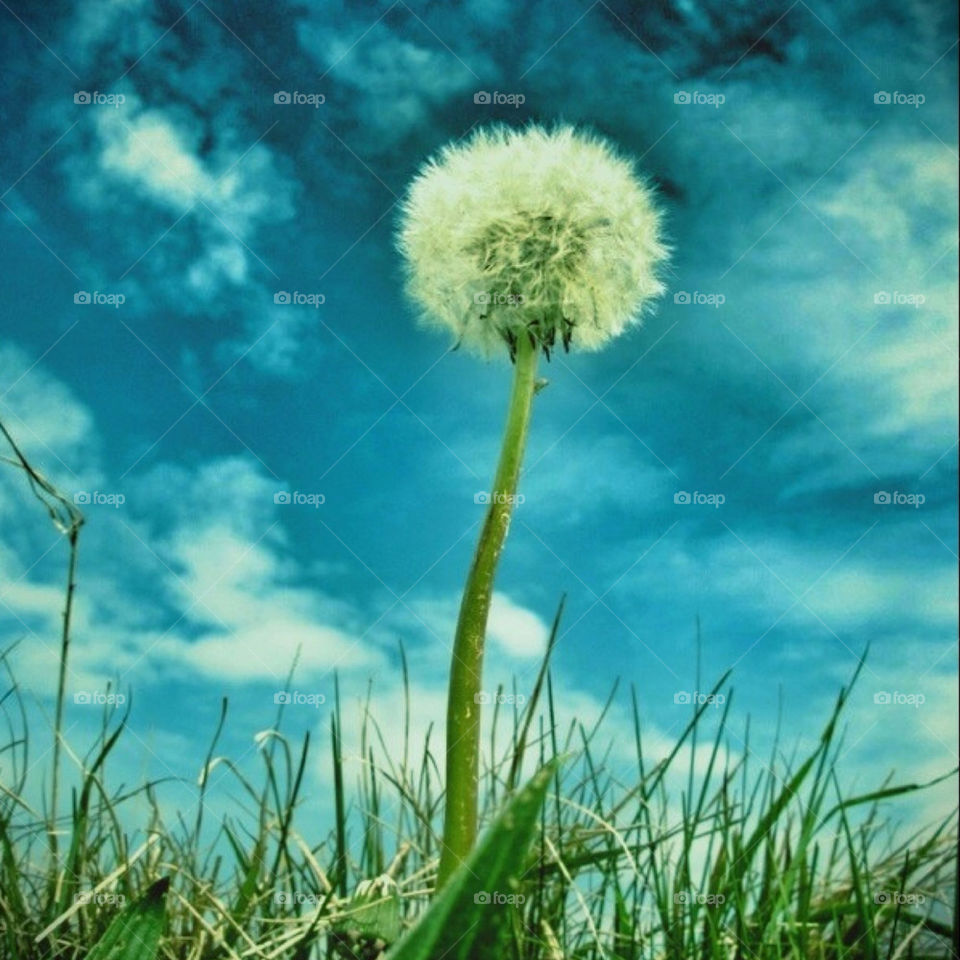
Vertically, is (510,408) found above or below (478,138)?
below

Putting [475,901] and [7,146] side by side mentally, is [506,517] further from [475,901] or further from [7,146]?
[7,146]

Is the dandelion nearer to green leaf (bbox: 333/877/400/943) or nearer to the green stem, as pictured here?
→ the green stem

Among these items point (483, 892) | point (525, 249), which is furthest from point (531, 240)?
point (483, 892)

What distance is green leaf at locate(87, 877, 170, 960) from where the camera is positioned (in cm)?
158

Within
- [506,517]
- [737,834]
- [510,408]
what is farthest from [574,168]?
[737,834]

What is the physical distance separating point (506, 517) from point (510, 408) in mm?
282

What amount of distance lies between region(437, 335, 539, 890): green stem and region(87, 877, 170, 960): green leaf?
0.50m

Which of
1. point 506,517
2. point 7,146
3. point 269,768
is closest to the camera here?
point 506,517

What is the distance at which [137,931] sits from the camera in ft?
5.21

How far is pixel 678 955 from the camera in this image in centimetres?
186

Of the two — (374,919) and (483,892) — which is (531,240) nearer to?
(374,919)

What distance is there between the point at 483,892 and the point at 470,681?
1.04 metres

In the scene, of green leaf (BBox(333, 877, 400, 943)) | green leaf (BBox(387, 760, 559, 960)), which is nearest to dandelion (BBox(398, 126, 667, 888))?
green leaf (BBox(333, 877, 400, 943))

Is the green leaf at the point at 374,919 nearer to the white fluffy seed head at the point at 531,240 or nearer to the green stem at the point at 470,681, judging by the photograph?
the green stem at the point at 470,681
